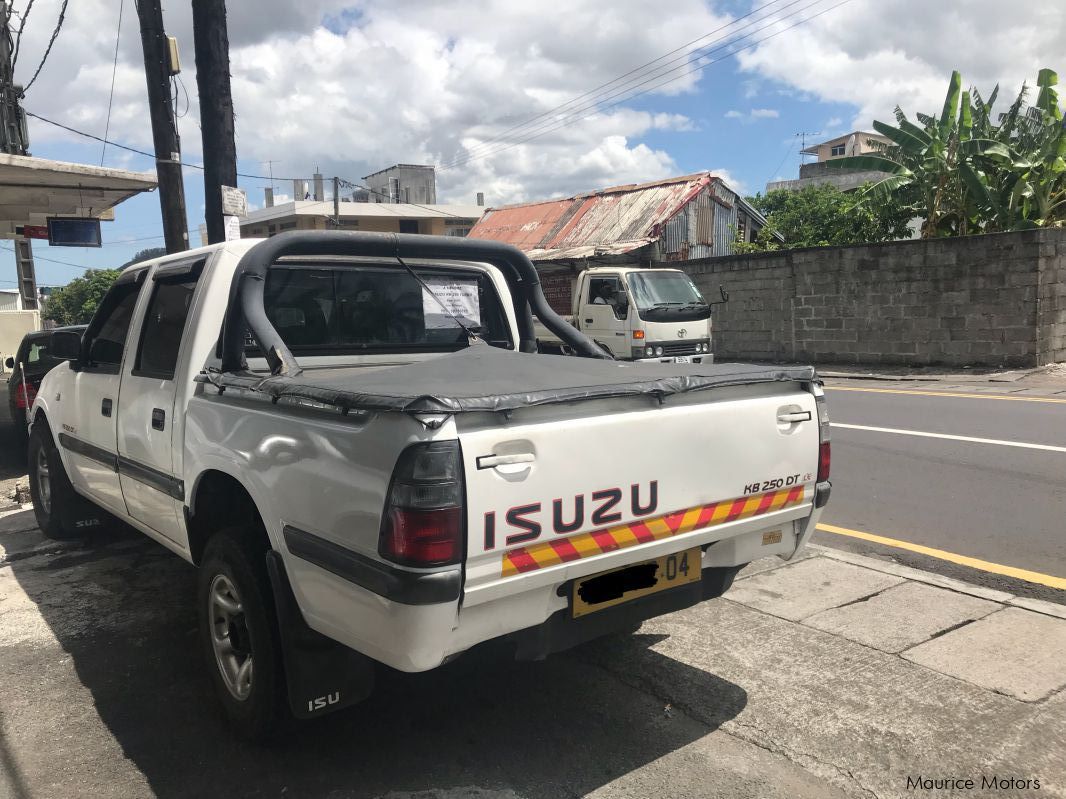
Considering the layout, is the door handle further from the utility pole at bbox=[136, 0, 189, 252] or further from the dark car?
the utility pole at bbox=[136, 0, 189, 252]

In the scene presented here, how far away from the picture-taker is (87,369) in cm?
470

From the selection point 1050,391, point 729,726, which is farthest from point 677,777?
point 1050,391

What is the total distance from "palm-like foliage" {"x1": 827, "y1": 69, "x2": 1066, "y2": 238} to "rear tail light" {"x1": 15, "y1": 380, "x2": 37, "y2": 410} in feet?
50.2

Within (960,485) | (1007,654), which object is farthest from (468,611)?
(960,485)

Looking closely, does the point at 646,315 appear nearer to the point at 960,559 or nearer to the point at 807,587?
the point at 960,559

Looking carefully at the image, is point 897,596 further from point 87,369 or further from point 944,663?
point 87,369

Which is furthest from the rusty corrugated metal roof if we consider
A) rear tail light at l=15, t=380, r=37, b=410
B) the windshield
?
rear tail light at l=15, t=380, r=37, b=410

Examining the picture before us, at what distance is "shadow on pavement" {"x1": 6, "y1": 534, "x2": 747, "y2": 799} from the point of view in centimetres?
287

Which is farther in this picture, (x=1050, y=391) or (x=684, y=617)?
(x=1050, y=391)

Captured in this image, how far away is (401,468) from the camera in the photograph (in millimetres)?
2219

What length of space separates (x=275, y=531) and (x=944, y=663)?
2.88 m

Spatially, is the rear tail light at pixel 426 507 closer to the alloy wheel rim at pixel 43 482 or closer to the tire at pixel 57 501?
the tire at pixel 57 501

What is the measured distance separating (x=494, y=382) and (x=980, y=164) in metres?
16.6

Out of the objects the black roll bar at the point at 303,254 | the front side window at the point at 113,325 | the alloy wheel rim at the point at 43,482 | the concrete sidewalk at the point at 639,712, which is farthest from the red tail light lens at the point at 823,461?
the alloy wheel rim at the point at 43,482
